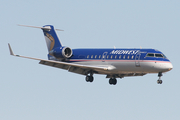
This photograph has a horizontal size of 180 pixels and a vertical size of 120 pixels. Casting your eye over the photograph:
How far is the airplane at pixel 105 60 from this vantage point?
165 feet

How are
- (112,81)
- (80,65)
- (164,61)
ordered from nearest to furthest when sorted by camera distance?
(164,61)
(80,65)
(112,81)

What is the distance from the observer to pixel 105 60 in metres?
53.3

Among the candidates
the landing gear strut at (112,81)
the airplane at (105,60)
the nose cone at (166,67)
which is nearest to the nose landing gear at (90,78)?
the airplane at (105,60)

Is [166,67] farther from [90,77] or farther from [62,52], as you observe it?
[62,52]

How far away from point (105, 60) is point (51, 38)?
9412mm

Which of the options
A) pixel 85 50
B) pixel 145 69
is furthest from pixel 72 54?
Result: pixel 145 69

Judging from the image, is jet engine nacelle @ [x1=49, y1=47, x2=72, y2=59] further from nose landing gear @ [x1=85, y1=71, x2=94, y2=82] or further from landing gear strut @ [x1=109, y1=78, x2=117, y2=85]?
landing gear strut @ [x1=109, y1=78, x2=117, y2=85]

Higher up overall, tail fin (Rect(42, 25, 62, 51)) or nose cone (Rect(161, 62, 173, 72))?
tail fin (Rect(42, 25, 62, 51))

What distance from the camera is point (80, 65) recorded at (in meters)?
53.4

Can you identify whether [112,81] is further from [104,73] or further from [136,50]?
[136,50]

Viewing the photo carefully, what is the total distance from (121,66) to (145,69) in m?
2.76

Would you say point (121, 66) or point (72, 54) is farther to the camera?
point (72, 54)

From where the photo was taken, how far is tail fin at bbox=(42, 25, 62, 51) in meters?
59.3

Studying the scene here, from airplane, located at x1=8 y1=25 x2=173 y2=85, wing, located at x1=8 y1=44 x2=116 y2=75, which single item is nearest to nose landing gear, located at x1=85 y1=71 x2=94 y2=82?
airplane, located at x1=8 y1=25 x2=173 y2=85
